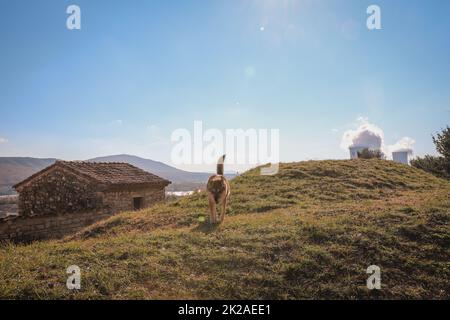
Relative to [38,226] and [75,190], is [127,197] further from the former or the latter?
[38,226]

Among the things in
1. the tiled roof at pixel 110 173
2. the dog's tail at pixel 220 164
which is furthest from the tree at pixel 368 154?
the dog's tail at pixel 220 164

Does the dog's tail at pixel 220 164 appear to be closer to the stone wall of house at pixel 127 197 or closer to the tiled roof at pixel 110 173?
the stone wall of house at pixel 127 197

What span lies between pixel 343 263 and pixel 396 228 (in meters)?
2.71

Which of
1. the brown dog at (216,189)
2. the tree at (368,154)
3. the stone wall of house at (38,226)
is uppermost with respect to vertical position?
the tree at (368,154)

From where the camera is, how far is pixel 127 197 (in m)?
21.0

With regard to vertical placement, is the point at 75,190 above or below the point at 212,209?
above

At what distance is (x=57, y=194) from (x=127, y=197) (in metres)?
4.11

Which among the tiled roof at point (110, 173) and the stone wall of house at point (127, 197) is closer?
the stone wall of house at point (127, 197)

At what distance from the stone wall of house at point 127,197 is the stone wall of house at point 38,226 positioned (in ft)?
9.95

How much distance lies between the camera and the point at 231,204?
1520 cm

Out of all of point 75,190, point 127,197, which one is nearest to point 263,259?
point 127,197

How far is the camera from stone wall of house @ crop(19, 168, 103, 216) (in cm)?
1936

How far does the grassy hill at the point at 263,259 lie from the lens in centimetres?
620

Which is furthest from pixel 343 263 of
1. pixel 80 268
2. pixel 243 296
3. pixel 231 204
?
pixel 231 204
